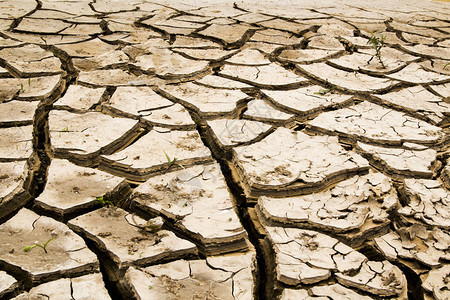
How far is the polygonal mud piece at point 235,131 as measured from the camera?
2.32 m

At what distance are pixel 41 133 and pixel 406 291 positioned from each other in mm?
1893

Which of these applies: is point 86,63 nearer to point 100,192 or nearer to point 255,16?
point 100,192

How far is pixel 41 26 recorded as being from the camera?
12.5 ft

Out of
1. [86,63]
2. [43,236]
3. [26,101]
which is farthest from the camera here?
[86,63]

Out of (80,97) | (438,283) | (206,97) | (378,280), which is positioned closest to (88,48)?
(80,97)

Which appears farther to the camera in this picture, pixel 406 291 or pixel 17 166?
pixel 17 166

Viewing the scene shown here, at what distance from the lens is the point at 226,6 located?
15.7ft

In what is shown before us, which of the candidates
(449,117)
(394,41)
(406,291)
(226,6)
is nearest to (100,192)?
(406,291)

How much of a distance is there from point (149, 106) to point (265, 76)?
89 cm

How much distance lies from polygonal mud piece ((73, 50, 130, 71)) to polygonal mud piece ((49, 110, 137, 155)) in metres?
0.72

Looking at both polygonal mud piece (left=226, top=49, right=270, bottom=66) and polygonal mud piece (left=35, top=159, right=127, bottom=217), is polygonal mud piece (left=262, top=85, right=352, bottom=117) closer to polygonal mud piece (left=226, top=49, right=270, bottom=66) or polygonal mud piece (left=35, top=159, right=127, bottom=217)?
polygonal mud piece (left=226, top=49, right=270, bottom=66)

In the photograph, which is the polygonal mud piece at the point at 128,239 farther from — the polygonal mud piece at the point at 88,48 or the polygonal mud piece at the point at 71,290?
the polygonal mud piece at the point at 88,48

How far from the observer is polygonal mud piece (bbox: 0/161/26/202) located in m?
1.83

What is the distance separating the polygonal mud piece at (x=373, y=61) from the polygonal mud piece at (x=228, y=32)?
0.86 m
